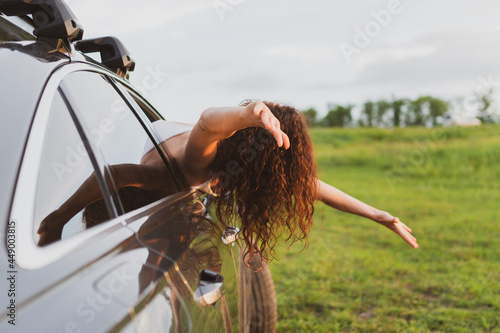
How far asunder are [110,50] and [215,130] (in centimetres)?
79

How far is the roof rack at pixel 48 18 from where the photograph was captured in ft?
5.12

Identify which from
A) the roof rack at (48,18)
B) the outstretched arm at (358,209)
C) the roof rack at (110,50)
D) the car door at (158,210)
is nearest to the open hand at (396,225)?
the outstretched arm at (358,209)

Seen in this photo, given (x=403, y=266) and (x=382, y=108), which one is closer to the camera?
(x=403, y=266)

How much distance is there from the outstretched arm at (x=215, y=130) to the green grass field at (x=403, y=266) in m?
0.49

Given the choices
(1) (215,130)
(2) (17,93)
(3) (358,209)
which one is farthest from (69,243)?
(3) (358,209)

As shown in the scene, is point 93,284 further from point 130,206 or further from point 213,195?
point 213,195

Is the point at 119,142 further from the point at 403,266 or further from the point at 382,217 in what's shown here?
the point at 403,266

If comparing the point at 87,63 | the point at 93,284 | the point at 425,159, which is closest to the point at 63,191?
the point at 93,284

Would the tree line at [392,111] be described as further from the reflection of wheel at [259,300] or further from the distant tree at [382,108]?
the reflection of wheel at [259,300]

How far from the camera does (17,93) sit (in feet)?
4.18

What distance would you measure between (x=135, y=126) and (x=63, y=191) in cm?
90

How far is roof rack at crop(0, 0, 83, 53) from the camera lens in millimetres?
1561

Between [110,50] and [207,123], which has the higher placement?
[110,50]

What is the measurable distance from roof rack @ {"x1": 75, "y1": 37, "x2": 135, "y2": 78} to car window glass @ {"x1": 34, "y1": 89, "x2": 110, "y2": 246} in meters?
0.96
